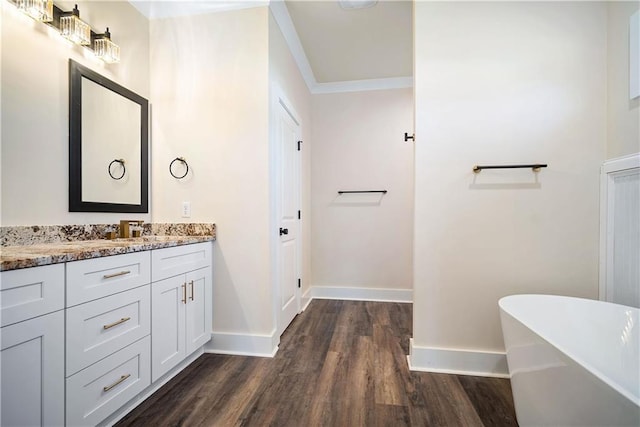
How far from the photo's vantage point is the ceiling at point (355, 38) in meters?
2.25

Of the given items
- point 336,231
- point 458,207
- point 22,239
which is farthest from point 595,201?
point 22,239

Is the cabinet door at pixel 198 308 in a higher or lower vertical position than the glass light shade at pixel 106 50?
lower

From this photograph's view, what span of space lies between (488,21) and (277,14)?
1.50 meters

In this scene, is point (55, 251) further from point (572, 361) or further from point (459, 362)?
point (459, 362)

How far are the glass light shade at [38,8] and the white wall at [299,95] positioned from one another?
1210mm

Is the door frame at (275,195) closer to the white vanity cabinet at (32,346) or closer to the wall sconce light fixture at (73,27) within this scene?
the wall sconce light fixture at (73,27)

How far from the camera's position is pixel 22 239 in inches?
54.1

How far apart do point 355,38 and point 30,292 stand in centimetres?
284

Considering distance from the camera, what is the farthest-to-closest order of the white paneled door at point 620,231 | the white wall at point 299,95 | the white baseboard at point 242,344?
1. the white wall at point 299,95
2. the white baseboard at point 242,344
3. the white paneled door at point 620,231

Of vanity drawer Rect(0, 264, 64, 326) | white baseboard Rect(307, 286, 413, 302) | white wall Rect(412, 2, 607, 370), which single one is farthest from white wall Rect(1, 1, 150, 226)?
white baseboard Rect(307, 286, 413, 302)

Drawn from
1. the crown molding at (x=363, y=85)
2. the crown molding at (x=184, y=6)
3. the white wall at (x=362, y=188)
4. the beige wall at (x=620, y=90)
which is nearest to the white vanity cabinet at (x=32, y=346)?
the crown molding at (x=184, y=6)

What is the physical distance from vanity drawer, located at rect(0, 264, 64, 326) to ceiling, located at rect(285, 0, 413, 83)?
232 cm

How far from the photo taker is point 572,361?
2.98ft

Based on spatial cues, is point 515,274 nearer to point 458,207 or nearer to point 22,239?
point 458,207
